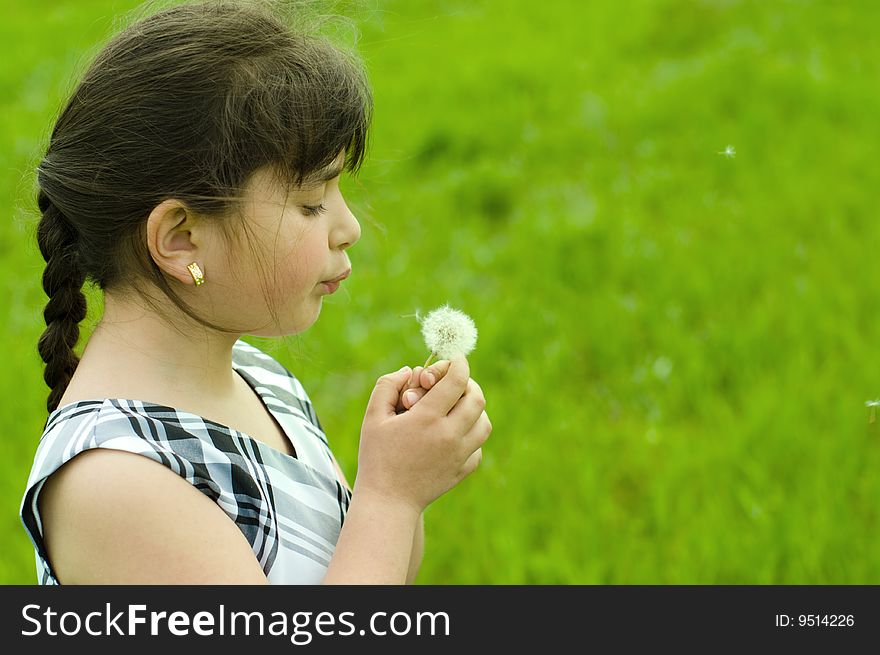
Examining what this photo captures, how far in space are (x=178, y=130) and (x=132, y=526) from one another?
542mm

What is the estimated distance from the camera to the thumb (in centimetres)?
139

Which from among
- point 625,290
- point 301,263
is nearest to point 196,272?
point 301,263

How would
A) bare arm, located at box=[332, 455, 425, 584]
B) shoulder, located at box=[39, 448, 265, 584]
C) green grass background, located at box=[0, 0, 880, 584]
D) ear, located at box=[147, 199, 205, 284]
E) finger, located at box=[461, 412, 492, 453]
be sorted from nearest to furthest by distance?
1. shoulder, located at box=[39, 448, 265, 584]
2. ear, located at box=[147, 199, 205, 284]
3. finger, located at box=[461, 412, 492, 453]
4. bare arm, located at box=[332, 455, 425, 584]
5. green grass background, located at box=[0, 0, 880, 584]

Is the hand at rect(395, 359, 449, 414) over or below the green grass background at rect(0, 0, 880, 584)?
over

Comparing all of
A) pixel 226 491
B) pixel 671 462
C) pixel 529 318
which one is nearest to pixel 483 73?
pixel 529 318

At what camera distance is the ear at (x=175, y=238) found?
1.32 m

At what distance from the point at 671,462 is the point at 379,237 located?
6.79 ft

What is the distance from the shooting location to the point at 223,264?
1344 millimetres

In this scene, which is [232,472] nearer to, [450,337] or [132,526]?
[132,526]

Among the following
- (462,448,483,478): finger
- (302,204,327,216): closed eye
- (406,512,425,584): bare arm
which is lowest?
(406,512,425,584): bare arm

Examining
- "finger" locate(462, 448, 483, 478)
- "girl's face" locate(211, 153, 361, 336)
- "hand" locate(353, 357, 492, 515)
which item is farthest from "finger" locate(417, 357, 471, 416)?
"girl's face" locate(211, 153, 361, 336)

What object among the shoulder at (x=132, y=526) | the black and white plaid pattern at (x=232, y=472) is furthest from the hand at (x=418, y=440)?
the shoulder at (x=132, y=526)

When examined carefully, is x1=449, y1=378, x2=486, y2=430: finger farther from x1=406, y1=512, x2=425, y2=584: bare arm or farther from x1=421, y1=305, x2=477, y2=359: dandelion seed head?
x1=406, y1=512, x2=425, y2=584: bare arm

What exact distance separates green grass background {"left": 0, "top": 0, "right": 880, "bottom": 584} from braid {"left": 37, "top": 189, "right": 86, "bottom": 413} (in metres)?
0.07
